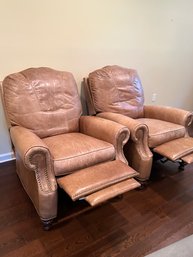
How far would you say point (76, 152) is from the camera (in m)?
1.60

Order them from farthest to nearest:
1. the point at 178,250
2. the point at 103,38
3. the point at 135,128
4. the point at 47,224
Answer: the point at 103,38 < the point at 135,128 < the point at 47,224 < the point at 178,250

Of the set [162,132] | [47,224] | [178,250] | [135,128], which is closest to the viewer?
[178,250]

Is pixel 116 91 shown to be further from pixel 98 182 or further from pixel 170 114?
pixel 98 182

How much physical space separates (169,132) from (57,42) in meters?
1.44

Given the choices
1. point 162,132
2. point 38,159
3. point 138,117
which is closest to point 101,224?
point 38,159

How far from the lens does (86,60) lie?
2492 mm

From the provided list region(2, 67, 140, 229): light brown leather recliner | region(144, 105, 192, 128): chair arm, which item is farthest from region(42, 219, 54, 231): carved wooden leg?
region(144, 105, 192, 128): chair arm

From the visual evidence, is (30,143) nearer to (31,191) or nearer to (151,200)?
(31,191)

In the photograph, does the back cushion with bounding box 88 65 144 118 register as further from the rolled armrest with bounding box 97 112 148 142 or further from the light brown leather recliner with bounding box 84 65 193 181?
the rolled armrest with bounding box 97 112 148 142

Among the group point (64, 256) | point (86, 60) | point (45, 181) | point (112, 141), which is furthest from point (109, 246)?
point (86, 60)

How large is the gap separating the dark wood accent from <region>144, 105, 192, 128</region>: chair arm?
65 centimetres

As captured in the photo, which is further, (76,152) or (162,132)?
(162,132)

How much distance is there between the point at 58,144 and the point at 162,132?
0.96 meters

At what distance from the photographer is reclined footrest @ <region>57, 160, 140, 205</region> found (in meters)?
1.35
